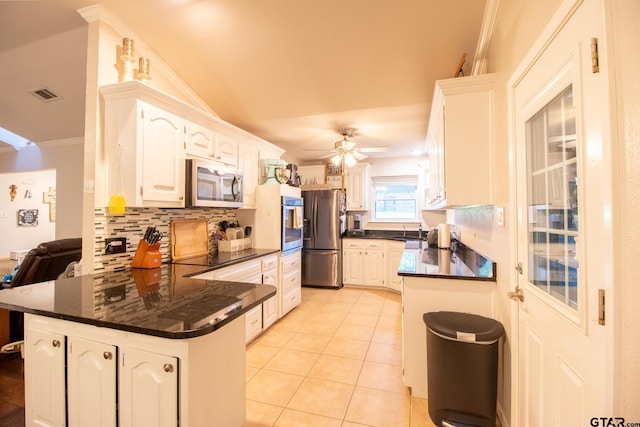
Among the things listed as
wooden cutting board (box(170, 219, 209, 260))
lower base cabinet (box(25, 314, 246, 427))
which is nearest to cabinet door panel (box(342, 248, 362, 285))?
wooden cutting board (box(170, 219, 209, 260))

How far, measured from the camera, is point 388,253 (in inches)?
185

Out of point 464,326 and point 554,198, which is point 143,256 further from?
point 554,198

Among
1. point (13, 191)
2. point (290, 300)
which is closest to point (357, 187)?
point (290, 300)

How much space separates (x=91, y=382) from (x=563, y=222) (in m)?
2.07

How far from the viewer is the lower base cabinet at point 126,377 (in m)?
1.09

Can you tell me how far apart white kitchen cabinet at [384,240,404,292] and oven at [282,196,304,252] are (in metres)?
1.70

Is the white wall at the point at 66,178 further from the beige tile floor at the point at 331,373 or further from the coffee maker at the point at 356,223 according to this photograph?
the coffee maker at the point at 356,223

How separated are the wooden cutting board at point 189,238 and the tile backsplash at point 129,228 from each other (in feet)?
0.16

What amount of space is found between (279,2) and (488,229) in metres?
2.35

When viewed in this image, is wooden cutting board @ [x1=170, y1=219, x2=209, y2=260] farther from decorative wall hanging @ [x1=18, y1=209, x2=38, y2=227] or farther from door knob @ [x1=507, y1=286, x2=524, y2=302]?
decorative wall hanging @ [x1=18, y1=209, x2=38, y2=227]

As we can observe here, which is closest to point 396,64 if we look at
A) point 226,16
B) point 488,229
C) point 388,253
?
point 226,16

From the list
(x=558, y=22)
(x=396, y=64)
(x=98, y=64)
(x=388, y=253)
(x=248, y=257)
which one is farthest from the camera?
(x=388, y=253)

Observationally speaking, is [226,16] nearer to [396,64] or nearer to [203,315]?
[396,64]

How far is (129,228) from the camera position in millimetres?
2205
